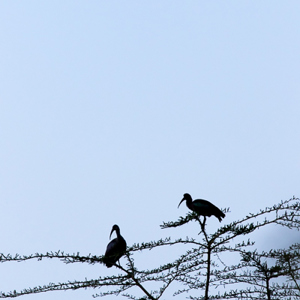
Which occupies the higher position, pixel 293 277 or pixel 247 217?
pixel 247 217

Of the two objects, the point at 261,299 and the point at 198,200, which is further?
the point at 198,200

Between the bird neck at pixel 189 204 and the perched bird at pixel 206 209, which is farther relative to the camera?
the bird neck at pixel 189 204

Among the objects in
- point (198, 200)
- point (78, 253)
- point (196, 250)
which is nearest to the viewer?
point (78, 253)

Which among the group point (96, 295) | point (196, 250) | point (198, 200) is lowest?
point (96, 295)

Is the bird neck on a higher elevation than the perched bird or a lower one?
higher

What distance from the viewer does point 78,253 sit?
833cm

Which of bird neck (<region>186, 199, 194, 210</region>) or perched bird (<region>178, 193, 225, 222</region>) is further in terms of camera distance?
bird neck (<region>186, 199, 194, 210</region>)

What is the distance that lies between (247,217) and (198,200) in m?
2.60

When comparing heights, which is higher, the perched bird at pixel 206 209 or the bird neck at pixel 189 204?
the bird neck at pixel 189 204

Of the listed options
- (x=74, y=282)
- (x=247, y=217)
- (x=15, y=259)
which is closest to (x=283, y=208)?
(x=247, y=217)

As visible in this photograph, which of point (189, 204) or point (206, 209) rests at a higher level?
point (189, 204)

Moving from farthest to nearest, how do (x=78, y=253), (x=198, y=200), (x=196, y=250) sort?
(x=198, y=200)
(x=196, y=250)
(x=78, y=253)

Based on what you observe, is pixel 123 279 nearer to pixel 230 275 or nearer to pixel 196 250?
pixel 196 250

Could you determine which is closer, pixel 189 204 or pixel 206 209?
pixel 206 209
